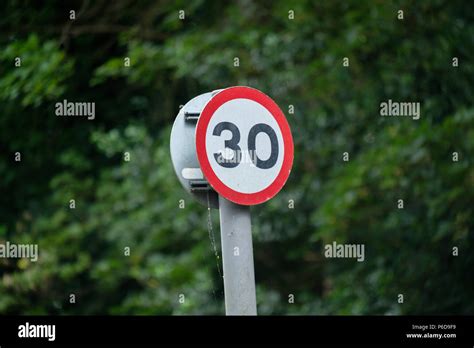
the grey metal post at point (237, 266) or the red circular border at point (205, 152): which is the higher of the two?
the red circular border at point (205, 152)

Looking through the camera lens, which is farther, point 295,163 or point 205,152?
point 295,163

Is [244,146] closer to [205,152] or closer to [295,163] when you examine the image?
[205,152]

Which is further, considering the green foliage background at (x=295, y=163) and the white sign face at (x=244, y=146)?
the green foliage background at (x=295, y=163)

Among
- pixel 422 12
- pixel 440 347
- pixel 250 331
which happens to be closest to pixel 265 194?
pixel 250 331

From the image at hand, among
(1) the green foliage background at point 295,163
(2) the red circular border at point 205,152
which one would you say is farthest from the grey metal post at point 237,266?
(1) the green foliage background at point 295,163

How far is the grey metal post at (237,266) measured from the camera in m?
3.67

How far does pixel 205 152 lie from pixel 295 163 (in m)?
4.95

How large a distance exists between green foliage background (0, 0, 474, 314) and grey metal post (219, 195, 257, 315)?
368 cm

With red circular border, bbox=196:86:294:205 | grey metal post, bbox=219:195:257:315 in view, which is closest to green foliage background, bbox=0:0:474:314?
red circular border, bbox=196:86:294:205

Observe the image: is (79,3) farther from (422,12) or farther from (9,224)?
(422,12)

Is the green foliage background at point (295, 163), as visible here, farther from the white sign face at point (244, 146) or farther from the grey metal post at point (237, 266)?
the grey metal post at point (237, 266)

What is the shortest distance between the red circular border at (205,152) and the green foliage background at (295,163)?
11.1 ft

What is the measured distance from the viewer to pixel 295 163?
8625mm

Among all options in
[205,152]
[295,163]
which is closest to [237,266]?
[205,152]
